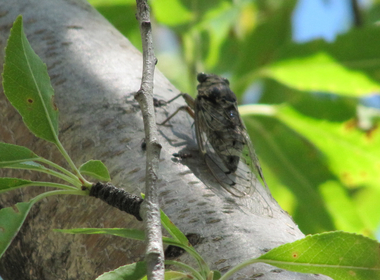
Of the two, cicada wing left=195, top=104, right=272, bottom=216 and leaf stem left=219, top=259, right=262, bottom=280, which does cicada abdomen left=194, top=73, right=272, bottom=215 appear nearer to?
cicada wing left=195, top=104, right=272, bottom=216

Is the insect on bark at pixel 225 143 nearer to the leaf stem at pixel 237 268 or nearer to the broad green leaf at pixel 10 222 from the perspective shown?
the leaf stem at pixel 237 268

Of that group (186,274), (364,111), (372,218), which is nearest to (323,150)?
(364,111)

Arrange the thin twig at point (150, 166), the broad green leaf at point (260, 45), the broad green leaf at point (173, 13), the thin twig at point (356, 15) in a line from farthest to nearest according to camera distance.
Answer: the thin twig at point (356, 15)
the broad green leaf at point (260, 45)
the broad green leaf at point (173, 13)
the thin twig at point (150, 166)

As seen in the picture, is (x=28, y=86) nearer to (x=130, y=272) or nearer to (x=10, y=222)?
(x=10, y=222)

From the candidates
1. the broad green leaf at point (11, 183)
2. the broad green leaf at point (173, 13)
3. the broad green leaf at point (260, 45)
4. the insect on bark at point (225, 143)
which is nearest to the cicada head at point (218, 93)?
the insect on bark at point (225, 143)

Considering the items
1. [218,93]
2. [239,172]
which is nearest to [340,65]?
[218,93]

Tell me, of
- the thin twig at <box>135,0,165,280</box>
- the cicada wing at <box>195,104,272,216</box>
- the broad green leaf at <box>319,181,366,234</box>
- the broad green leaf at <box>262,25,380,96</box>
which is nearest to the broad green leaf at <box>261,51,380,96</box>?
the broad green leaf at <box>262,25,380,96</box>
